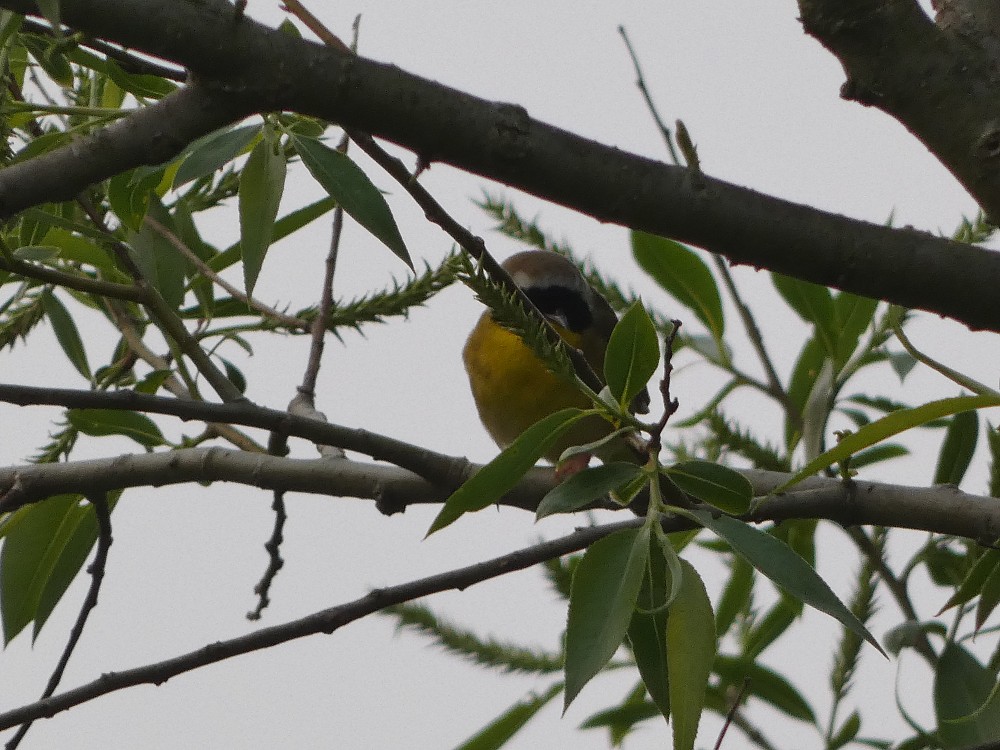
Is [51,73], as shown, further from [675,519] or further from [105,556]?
[675,519]

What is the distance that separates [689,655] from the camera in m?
0.97

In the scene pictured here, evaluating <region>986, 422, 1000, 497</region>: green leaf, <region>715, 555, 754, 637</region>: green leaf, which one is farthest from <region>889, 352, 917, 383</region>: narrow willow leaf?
<region>715, 555, 754, 637</region>: green leaf

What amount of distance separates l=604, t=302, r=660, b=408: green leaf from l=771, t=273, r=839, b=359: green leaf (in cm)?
92

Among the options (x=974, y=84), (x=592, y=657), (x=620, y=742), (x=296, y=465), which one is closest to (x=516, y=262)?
(x=620, y=742)

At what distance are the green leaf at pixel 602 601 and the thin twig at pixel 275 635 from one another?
9cm

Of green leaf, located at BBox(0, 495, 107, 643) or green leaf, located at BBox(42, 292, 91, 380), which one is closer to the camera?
green leaf, located at BBox(0, 495, 107, 643)

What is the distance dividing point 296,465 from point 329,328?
377mm

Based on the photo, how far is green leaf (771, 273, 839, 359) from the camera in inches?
76.4

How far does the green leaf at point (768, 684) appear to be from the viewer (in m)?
1.87

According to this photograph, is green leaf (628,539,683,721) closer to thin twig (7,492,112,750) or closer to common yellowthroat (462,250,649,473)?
thin twig (7,492,112,750)

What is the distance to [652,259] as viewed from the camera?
6.45 feet

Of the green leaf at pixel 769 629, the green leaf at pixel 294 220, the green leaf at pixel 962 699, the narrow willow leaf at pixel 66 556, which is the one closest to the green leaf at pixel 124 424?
the narrow willow leaf at pixel 66 556

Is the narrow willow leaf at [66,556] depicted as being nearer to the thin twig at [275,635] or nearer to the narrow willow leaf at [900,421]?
the thin twig at [275,635]

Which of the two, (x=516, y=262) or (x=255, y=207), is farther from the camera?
(x=516, y=262)
